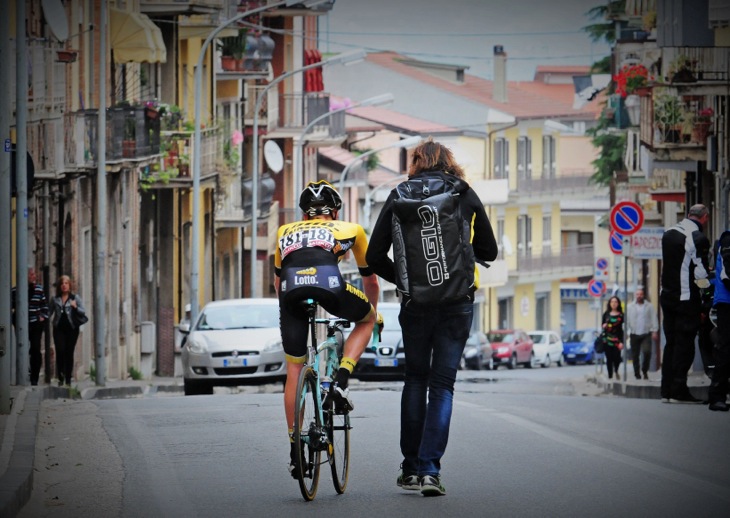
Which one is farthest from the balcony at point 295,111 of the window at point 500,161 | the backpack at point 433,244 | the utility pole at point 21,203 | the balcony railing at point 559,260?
the backpack at point 433,244

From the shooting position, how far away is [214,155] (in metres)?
49.2

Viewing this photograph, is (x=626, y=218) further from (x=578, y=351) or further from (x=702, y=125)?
(x=578, y=351)

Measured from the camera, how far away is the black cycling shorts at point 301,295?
11367 mm

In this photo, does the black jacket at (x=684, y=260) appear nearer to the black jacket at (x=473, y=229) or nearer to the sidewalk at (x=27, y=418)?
the sidewalk at (x=27, y=418)

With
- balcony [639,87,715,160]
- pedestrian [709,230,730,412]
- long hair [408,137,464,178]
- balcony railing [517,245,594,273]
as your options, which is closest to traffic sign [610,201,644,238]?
balcony [639,87,715,160]

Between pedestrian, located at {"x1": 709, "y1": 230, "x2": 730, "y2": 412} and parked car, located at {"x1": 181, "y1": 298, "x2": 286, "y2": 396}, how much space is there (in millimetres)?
10396

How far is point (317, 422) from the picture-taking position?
1130cm

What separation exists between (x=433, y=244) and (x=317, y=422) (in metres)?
1.29

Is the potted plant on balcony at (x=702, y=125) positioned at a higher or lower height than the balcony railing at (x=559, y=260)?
higher

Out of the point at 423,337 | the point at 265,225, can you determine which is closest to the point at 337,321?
the point at 423,337

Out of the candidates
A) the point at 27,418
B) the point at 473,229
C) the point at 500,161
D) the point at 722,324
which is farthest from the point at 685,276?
the point at 500,161

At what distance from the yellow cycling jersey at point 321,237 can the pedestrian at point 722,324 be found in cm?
673

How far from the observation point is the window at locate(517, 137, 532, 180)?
103 metres

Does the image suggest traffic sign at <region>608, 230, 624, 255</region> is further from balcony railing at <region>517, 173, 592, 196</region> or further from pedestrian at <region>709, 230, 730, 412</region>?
balcony railing at <region>517, 173, 592, 196</region>
